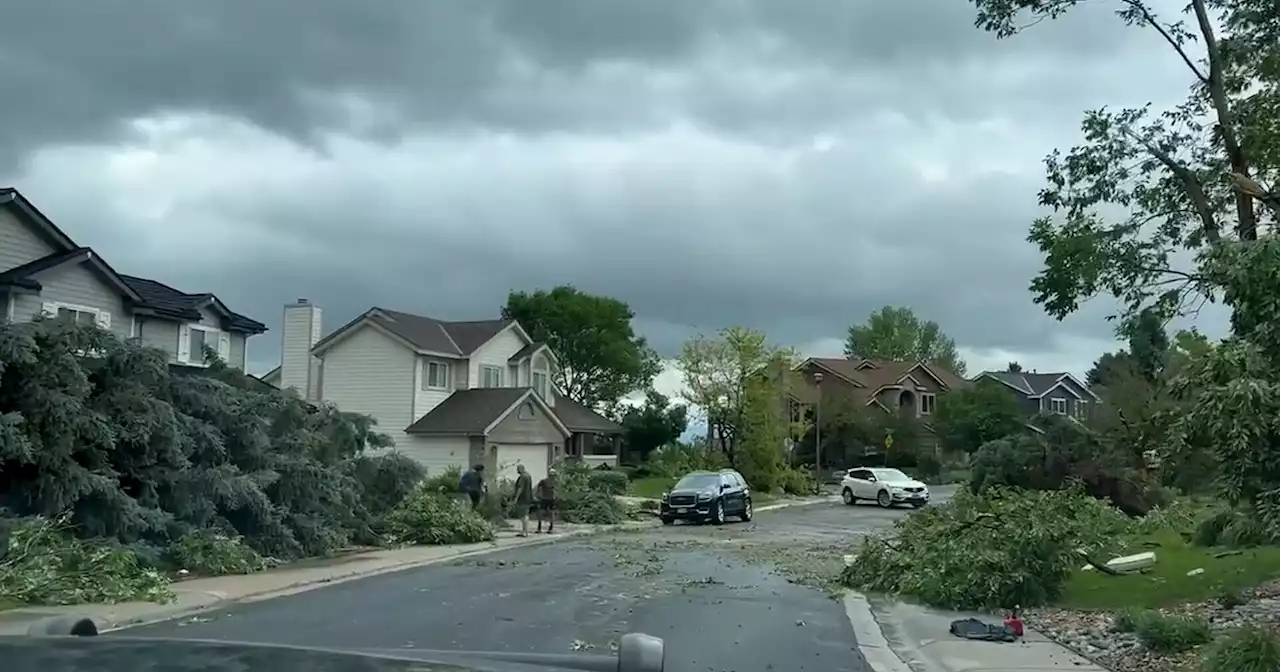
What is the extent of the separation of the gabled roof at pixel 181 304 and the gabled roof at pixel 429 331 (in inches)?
317

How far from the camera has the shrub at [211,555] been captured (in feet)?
68.7

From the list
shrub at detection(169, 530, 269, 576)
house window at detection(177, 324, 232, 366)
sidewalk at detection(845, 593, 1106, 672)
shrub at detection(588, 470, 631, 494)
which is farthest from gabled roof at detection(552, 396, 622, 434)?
sidewalk at detection(845, 593, 1106, 672)

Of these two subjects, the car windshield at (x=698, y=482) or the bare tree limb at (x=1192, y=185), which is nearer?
the bare tree limb at (x=1192, y=185)

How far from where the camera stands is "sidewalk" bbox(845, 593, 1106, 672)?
40.5 ft

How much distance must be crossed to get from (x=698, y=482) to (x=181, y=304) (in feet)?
54.4

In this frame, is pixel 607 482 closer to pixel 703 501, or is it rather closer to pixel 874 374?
pixel 703 501

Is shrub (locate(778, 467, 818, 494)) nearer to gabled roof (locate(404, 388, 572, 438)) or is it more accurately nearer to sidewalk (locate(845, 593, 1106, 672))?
gabled roof (locate(404, 388, 572, 438))

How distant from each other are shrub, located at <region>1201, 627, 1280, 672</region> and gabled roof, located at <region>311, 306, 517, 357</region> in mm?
39346

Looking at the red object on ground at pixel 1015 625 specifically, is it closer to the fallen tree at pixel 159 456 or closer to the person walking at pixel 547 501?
the fallen tree at pixel 159 456

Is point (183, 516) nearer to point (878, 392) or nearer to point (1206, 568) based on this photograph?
point (1206, 568)

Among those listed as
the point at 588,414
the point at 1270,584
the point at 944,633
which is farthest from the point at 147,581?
the point at 588,414

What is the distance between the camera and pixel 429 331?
51.3m

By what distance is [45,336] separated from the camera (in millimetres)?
20016

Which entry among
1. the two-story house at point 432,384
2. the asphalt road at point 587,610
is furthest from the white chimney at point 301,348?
the asphalt road at point 587,610
